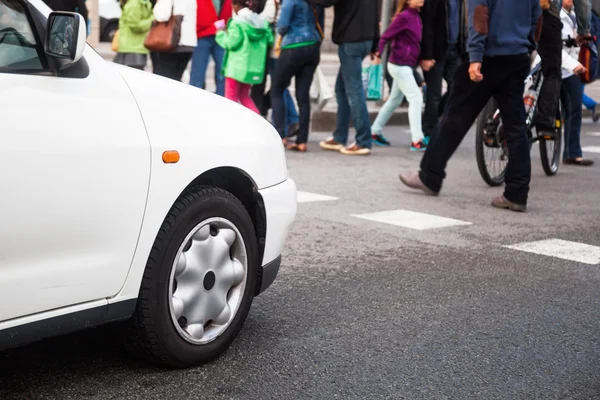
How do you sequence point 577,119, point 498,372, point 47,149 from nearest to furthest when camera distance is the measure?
point 47,149
point 498,372
point 577,119

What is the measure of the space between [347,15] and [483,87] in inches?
135

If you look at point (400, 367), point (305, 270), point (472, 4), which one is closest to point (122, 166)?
point (400, 367)

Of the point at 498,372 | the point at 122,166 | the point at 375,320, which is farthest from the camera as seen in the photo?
the point at 375,320

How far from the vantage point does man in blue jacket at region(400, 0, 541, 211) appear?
7730mm

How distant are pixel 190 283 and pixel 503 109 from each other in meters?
4.72

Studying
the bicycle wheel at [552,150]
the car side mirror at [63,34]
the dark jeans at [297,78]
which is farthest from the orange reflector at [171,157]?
the dark jeans at [297,78]

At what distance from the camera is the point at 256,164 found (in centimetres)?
417

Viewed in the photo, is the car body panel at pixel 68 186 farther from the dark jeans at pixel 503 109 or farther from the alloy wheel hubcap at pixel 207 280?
the dark jeans at pixel 503 109

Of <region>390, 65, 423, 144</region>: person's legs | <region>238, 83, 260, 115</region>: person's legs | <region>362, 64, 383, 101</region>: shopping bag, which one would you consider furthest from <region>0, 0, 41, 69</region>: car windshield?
<region>362, 64, 383, 101</region>: shopping bag

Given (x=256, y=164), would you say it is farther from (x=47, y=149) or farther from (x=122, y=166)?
(x=47, y=149)

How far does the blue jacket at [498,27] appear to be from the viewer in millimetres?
7707

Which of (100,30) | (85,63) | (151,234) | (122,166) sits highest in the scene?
(85,63)

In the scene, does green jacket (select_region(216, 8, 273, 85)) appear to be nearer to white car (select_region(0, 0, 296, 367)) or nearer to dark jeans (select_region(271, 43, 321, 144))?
dark jeans (select_region(271, 43, 321, 144))

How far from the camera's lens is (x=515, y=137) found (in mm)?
8023
